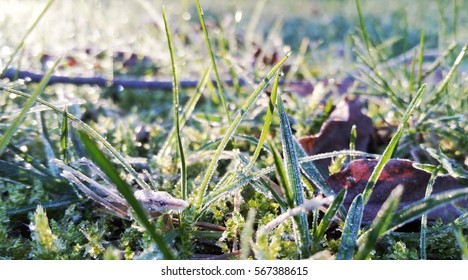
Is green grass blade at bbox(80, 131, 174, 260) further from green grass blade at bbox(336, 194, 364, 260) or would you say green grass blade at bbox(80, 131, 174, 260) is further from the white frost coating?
green grass blade at bbox(336, 194, 364, 260)

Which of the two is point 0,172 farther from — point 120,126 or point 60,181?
point 120,126

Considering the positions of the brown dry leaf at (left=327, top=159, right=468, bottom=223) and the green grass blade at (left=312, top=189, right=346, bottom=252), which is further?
the brown dry leaf at (left=327, top=159, right=468, bottom=223)

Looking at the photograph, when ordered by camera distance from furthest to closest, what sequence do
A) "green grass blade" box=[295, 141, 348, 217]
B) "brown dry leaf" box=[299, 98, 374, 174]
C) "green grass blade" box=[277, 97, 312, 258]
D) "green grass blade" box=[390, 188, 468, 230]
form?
1. "brown dry leaf" box=[299, 98, 374, 174]
2. "green grass blade" box=[295, 141, 348, 217]
3. "green grass blade" box=[277, 97, 312, 258]
4. "green grass blade" box=[390, 188, 468, 230]

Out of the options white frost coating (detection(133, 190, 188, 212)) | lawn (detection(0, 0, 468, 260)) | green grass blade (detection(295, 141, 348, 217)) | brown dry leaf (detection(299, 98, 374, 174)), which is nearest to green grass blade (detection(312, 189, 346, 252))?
lawn (detection(0, 0, 468, 260))

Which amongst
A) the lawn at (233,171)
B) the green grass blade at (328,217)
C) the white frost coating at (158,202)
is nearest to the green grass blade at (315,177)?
the lawn at (233,171)

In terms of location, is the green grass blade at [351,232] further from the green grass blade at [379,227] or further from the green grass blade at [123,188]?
the green grass blade at [123,188]

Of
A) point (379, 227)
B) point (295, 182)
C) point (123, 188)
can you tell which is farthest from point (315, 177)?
point (123, 188)

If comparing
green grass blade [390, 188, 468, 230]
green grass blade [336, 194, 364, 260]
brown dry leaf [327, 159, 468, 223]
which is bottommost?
green grass blade [336, 194, 364, 260]
